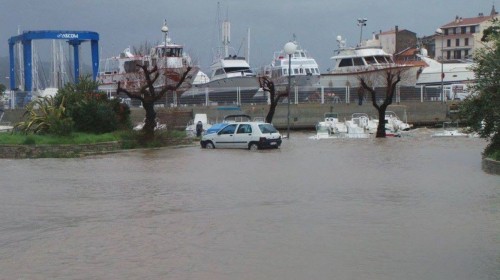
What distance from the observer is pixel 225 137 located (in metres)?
34.8

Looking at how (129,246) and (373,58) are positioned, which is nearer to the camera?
(129,246)

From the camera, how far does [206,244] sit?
35.8 ft

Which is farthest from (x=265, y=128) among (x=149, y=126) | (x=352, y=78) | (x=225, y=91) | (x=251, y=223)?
(x=352, y=78)

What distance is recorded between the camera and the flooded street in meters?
9.40

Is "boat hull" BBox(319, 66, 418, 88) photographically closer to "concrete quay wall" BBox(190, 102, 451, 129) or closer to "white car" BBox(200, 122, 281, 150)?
"concrete quay wall" BBox(190, 102, 451, 129)

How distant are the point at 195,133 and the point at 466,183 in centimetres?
3130

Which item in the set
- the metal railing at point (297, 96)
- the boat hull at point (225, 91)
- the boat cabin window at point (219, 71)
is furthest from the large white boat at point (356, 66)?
the boat cabin window at point (219, 71)

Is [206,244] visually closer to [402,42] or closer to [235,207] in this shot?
[235,207]

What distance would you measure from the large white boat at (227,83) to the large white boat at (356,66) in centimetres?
825

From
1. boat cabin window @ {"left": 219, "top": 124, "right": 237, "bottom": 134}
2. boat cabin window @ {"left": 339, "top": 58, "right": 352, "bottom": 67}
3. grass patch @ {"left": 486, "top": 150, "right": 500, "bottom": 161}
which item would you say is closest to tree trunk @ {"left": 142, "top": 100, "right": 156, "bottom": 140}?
boat cabin window @ {"left": 219, "top": 124, "right": 237, "bottom": 134}

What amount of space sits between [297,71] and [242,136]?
1849 inches

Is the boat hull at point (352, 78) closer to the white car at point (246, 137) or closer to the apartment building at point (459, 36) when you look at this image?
the apartment building at point (459, 36)

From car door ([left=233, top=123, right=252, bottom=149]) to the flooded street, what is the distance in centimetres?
940

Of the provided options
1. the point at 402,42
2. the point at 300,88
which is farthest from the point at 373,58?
the point at 402,42
